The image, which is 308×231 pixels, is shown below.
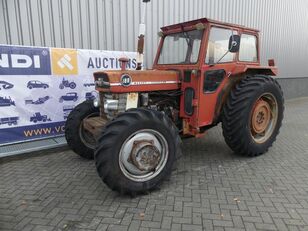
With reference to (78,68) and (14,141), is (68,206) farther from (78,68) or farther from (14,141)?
(78,68)

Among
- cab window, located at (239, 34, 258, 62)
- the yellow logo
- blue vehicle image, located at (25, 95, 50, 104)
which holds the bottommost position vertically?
blue vehicle image, located at (25, 95, 50, 104)

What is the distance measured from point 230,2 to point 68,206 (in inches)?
330

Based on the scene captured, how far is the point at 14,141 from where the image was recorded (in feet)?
15.5

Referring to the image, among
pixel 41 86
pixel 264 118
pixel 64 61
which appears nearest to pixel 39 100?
pixel 41 86

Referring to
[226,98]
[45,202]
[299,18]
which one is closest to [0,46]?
[45,202]

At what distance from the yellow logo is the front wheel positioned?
2.43 m

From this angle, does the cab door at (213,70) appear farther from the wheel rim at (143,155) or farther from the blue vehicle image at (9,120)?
the blue vehicle image at (9,120)

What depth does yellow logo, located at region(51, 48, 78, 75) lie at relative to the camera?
498cm

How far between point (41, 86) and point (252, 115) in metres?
3.76

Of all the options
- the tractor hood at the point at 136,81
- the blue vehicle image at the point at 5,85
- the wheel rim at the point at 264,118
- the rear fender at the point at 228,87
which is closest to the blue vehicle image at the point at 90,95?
the blue vehicle image at the point at 5,85

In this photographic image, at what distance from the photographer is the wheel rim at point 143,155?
3.29 metres

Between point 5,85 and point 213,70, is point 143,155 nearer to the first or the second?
point 213,70

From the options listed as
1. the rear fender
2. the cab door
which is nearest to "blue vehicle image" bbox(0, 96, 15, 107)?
the cab door

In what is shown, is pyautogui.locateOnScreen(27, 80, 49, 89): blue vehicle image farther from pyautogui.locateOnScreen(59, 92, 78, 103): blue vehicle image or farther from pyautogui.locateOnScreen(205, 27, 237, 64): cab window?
pyautogui.locateOnScreen(205, 27, 237, 64): cab window
